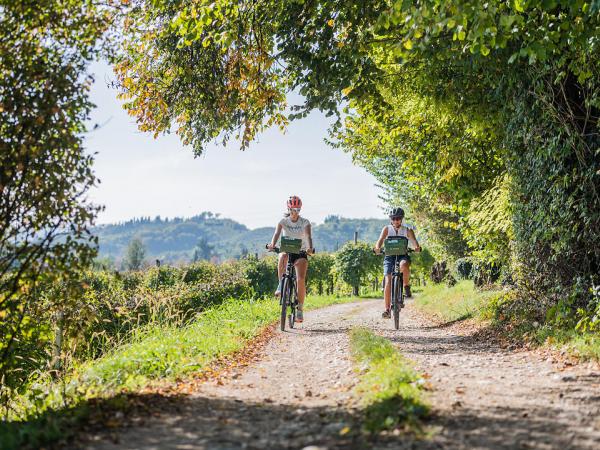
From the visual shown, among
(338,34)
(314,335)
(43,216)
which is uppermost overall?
(338,34)

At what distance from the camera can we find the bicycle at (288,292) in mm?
10375

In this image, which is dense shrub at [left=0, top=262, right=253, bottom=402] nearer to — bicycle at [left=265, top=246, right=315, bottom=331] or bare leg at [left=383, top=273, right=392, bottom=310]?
bicycle at [left=265, top=246, right=315, bottom=331]

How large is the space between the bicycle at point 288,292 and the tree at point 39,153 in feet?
18.9

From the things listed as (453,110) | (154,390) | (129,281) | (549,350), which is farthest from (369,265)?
(154,390)

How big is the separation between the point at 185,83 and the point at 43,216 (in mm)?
5866

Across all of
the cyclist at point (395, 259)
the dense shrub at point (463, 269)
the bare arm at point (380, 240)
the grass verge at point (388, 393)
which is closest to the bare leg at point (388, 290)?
the cyclist at point (395, 259)

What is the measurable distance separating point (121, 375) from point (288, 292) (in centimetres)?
484

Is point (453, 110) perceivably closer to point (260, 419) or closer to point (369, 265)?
point (260, 419)

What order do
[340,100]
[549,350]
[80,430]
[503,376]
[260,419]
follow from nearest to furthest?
[80,430], [260,419], [503,376], [549,350], [340,100]

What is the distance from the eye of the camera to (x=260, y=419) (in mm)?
4375

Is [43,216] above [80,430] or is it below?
above

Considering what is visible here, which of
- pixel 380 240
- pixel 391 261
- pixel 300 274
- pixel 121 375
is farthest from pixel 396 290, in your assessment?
pixel 121 375

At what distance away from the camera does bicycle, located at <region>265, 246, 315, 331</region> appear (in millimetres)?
10375

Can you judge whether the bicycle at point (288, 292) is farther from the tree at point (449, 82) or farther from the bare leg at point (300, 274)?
the tree at point (449, 82)
